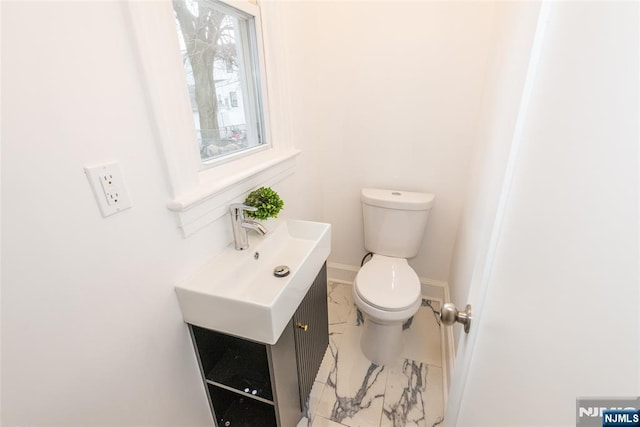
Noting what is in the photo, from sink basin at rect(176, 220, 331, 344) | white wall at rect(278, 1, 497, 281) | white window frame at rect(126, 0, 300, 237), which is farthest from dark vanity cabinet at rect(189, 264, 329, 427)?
white wall at rect(278, 1, 497, 281)

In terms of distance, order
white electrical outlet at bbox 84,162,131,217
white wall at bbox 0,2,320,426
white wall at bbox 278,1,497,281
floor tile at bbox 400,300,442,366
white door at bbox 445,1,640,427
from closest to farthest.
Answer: white door at bbox 445,1,640,427 → white wall at bbox 0,2,320,426 → white electrical outlet at bbox 84,162,131,217 → white wall at bbox 278,1,497,281 → floor tile at bbox 400,300,442,366

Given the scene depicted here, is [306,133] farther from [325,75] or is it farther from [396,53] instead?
[396,53]

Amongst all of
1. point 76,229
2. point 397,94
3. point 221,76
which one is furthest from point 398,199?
point 76,229

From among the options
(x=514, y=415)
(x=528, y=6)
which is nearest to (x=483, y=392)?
(x=514, y=415)

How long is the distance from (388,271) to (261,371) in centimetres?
88

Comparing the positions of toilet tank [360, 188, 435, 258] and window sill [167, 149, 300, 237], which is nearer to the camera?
window sill [167, 149, 300, 237]

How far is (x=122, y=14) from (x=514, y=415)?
1.07 metres

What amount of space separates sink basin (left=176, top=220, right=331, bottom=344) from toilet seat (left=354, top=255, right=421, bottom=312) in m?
0.39

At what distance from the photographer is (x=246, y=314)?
814 millimetres

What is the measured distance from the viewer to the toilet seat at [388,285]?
1.39m

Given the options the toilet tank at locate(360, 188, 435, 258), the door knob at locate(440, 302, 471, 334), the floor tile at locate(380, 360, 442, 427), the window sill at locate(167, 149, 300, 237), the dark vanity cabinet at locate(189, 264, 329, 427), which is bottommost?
the floor tile at locate(380, 360, 442, 427)

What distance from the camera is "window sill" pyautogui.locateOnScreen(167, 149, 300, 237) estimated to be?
834 mm

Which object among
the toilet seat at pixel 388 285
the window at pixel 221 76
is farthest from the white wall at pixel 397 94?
the toilet seat at pixel 388 285

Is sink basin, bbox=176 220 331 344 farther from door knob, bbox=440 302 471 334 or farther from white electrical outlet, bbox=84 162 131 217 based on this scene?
door knob, bbox=440 302 471 334
